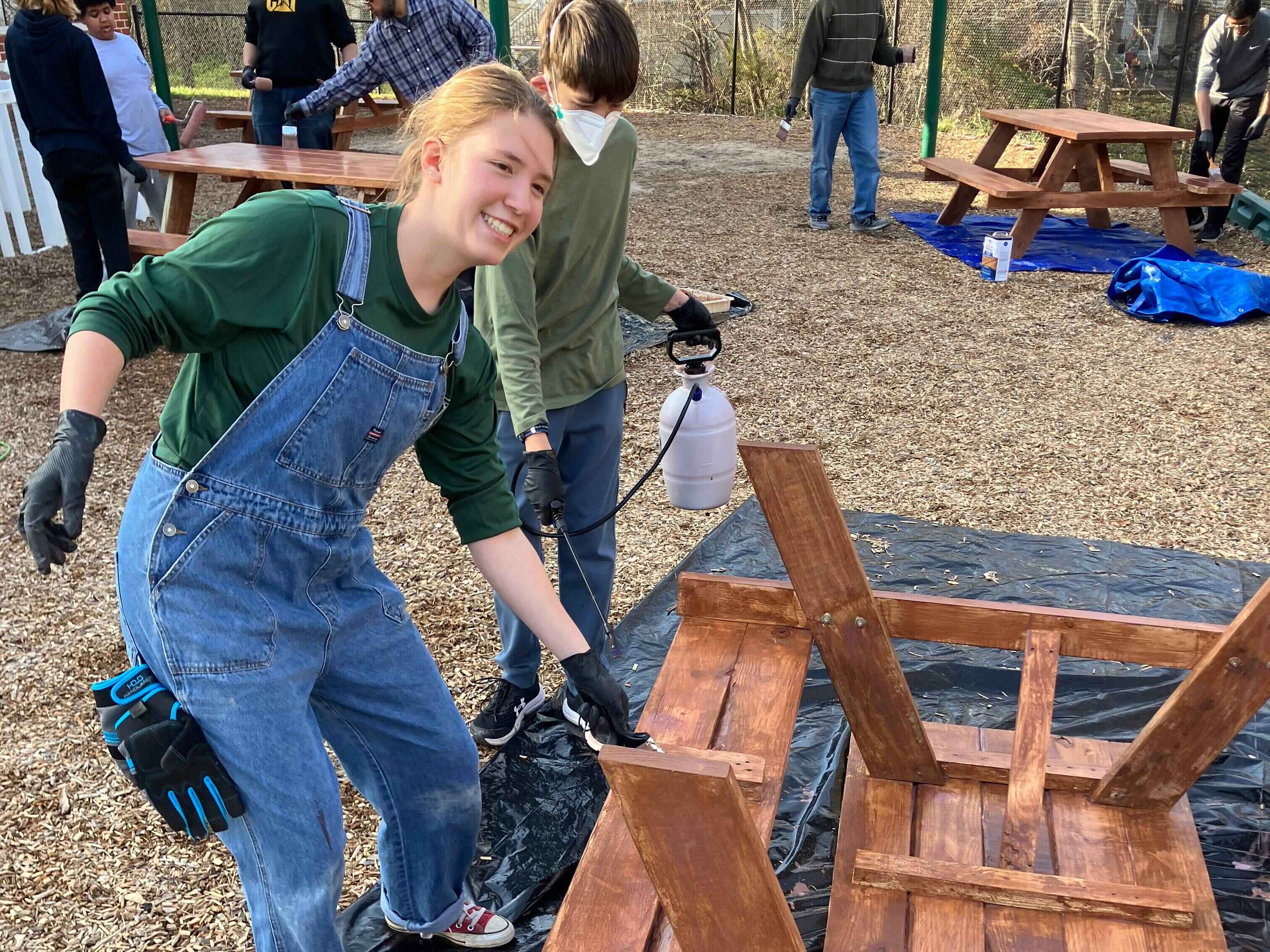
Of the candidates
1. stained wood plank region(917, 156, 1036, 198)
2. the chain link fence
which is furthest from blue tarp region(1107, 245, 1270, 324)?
the chain link fence

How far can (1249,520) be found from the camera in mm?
3781

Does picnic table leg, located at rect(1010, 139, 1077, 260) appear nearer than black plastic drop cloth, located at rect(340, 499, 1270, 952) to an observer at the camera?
No

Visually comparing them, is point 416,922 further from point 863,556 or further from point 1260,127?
point 1260,127

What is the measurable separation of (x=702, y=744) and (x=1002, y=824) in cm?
61

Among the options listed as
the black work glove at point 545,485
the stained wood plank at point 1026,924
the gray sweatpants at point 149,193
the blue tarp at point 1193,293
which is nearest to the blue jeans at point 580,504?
the black work glove at point 545,485

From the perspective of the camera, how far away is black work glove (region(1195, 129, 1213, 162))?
769 centimetres

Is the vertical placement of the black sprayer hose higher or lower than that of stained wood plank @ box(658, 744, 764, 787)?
higher

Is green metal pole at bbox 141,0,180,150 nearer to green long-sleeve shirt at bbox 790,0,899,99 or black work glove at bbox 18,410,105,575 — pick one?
green long-sleeve shirt at bbox 790,0,899,99

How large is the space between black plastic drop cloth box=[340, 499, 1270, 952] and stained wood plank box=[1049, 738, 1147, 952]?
12.6 inches

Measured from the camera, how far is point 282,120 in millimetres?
7543

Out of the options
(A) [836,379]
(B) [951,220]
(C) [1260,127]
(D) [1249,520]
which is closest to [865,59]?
(B) [951,220]

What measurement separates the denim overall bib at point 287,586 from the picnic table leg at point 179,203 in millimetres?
5205

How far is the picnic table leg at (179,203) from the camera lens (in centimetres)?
619

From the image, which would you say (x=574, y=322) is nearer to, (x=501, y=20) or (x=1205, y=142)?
(x=1205, y=142)
